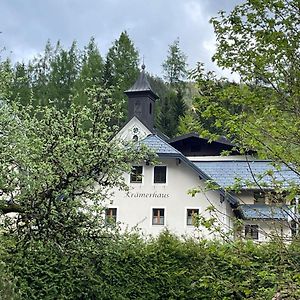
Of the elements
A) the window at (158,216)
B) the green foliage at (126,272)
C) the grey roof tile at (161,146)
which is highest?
the grey roof tile at (161,146)

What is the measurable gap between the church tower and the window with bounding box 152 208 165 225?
12759mm

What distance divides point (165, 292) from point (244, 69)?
7.43 metres

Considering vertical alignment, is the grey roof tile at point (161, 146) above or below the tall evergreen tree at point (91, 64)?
below

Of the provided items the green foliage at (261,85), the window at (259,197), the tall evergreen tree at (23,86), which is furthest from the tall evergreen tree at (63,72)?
the green foliage at (261,85)

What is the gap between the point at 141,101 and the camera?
33.8 metres

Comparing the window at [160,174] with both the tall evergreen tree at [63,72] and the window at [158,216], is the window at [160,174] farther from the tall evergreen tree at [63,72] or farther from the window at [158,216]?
the tall evergreen tree at [63,72]

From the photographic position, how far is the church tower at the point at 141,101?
110 ft

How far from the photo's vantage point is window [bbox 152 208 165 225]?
20.8 m

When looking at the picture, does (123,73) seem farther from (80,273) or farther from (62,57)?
(80,273)

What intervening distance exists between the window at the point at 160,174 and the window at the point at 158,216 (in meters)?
1.07

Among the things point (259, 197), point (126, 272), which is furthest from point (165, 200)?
point (259, 197)

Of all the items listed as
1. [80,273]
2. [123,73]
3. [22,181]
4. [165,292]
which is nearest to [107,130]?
[22,181]

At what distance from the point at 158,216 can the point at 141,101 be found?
13944 mm

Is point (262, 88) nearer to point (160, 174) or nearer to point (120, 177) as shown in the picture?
point (120, 177)
